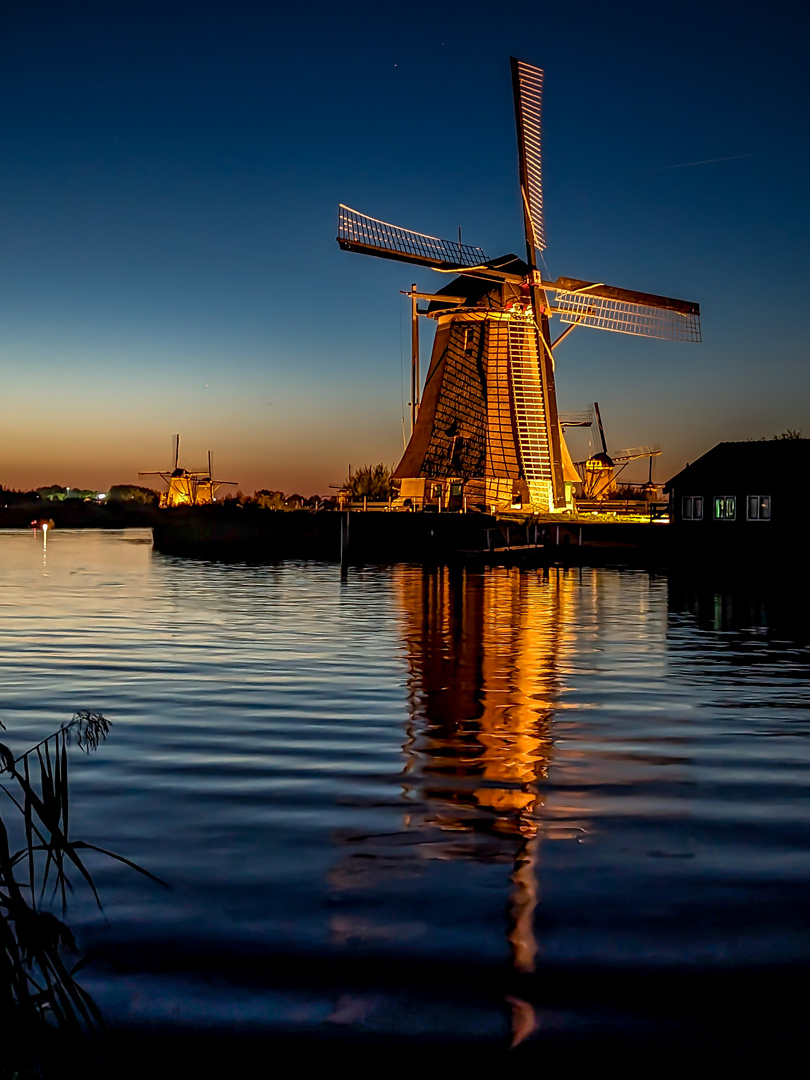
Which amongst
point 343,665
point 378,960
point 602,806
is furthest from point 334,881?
point 343,665

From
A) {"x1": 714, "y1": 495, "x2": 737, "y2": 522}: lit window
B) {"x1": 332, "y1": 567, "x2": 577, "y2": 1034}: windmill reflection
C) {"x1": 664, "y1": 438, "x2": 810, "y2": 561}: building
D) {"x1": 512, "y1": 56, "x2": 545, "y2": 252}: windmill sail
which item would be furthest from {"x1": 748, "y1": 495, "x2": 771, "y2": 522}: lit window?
{"x1": 332, "y1": 567, "x2": 577, "y2": 1034}: windmill reflection

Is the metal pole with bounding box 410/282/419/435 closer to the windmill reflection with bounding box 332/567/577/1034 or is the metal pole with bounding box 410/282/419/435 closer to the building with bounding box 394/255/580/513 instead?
the building with bounding box 394/255/580/513

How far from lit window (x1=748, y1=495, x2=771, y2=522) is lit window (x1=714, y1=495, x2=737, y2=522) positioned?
837 mm

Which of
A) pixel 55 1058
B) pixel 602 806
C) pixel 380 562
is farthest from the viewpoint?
pixel 380 562

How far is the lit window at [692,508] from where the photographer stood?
5547cm

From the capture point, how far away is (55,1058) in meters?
2.88

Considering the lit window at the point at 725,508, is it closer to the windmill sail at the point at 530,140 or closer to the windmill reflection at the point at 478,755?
the windmill sail at the point at 530,140

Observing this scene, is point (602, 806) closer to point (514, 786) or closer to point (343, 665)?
point (514, 786)

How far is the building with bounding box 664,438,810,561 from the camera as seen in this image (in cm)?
5206

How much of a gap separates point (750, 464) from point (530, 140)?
81.6 feet

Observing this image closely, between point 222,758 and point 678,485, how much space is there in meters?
48.3

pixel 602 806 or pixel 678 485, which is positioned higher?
pixel 678 485

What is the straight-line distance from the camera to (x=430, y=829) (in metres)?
8.04

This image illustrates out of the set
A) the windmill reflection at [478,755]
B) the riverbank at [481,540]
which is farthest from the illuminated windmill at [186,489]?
the windmill reflection at [478,755]
